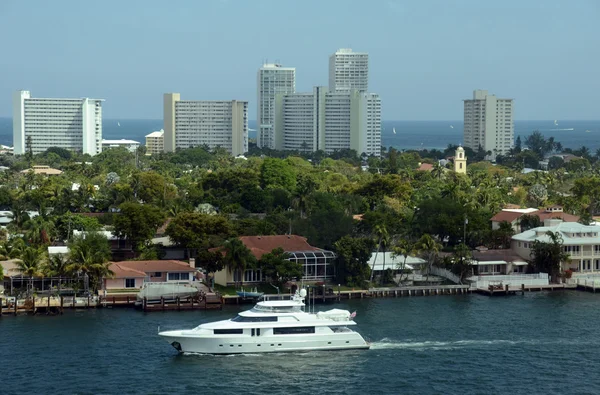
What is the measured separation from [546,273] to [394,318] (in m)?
15.3

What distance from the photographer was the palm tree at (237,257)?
2564 inches

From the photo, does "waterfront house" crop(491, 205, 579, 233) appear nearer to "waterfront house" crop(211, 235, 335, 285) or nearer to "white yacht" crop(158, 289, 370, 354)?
"waterfront house" crop(211, 235, 335, 285)

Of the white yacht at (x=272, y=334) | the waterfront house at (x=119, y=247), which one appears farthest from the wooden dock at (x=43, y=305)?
the waterfront house at (x=119, y=247)

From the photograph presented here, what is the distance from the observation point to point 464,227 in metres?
73.8

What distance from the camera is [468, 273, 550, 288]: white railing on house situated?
225 ft

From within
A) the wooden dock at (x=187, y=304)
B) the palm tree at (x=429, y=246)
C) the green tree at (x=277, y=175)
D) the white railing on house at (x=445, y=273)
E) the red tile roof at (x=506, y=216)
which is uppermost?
the green tree at (x=277, y=175)

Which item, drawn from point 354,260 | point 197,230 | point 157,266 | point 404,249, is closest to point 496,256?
point 404,249

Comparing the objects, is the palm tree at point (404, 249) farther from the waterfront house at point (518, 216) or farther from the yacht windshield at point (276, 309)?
the yacht windshield at point (276, 309)

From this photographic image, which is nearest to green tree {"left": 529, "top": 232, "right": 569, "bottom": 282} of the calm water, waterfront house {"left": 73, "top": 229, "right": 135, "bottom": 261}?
the calm water

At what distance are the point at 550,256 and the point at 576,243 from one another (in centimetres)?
247

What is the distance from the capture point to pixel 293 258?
219 ft

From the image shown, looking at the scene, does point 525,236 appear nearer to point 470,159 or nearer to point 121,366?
point 121,366

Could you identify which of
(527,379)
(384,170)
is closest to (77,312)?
(527,379)

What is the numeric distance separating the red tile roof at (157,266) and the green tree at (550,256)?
21741mm
